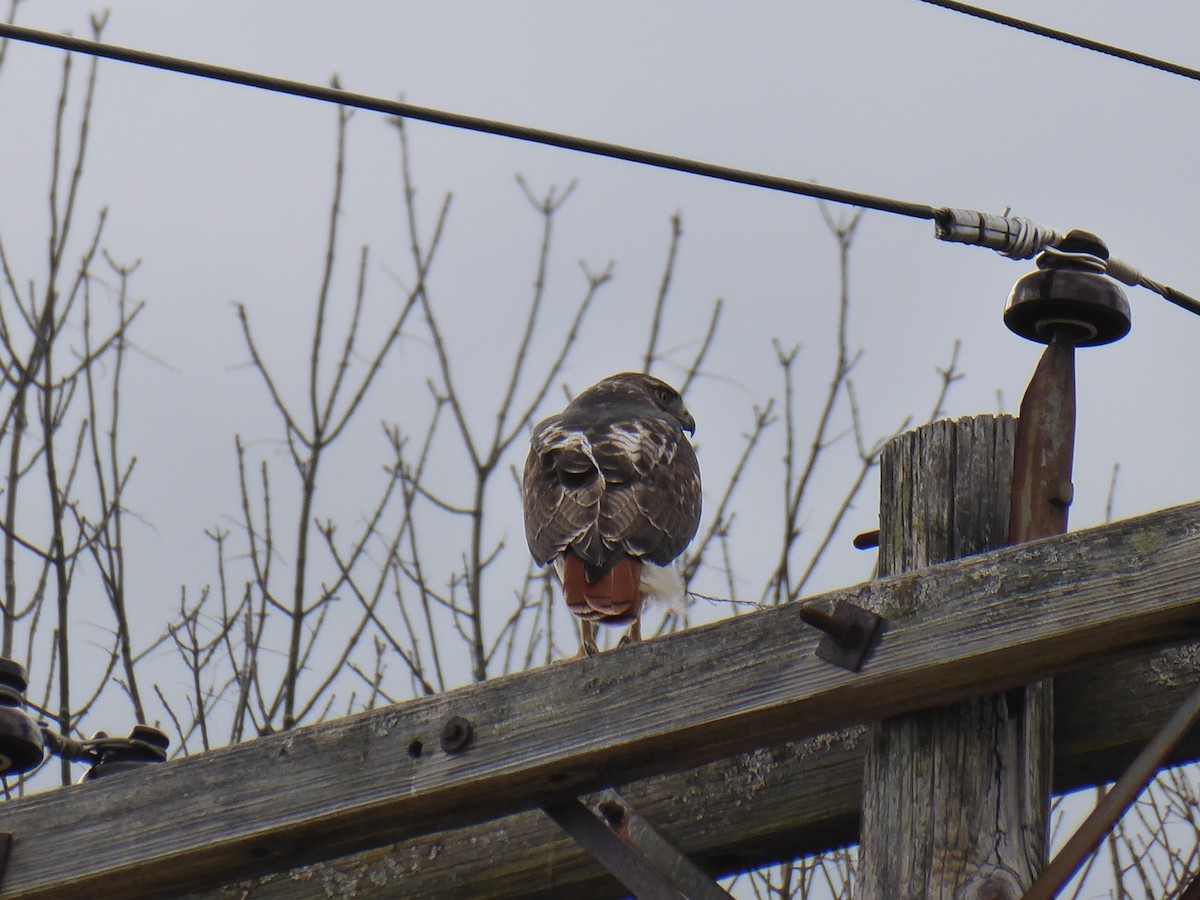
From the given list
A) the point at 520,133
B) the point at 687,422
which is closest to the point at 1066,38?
the point at 520,133

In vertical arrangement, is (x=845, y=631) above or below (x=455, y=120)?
below

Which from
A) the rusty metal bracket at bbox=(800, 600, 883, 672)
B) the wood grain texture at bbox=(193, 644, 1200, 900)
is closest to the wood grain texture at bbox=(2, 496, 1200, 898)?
the rusty metal bracket at bbox=(800, 600, 883, 672)

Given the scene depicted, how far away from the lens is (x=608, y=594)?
495cm

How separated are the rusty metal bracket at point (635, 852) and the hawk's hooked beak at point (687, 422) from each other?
14.4 ft

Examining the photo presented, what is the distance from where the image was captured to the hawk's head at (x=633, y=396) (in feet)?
21.6

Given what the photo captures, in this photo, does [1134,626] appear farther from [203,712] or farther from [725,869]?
[203,712]

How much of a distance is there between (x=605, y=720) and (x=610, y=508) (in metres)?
2.54

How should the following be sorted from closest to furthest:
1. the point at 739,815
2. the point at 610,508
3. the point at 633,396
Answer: the point at 739,815
the point at 610,508
the point at 633,396

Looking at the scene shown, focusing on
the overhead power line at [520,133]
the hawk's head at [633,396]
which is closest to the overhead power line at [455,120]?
the overhead power line at [520,133]

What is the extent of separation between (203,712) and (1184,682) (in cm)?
404

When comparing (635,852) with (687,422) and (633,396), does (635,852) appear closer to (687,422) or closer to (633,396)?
(633,396)

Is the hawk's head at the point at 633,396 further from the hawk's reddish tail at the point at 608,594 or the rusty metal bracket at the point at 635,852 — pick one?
the rusty metal bracket at the point at 635,852

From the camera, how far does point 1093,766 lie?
2656 millimetres

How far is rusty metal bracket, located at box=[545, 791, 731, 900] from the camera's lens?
255 centimetres
